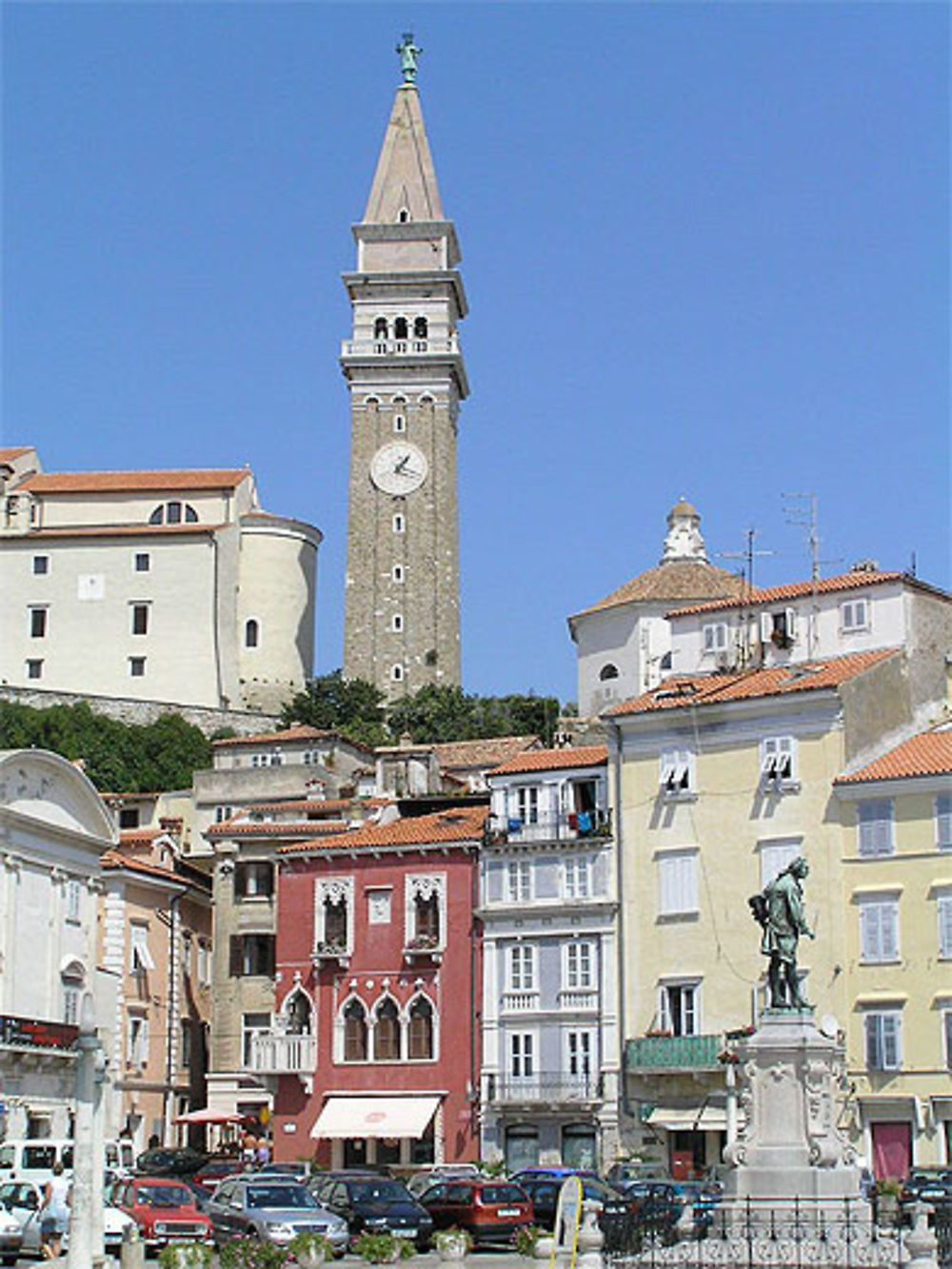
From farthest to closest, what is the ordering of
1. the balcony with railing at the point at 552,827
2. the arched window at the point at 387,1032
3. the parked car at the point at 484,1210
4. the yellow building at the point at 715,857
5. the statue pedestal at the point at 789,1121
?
1. the arched window at the point at 387,1032
2. the balcony with railing at the point at 552,827
3. the yellow building at the point at 715,857
4. the parked car at the point at 484,1210
5. the statue pedestal at the point at 789,1121

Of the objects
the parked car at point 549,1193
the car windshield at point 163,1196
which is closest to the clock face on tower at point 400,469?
the parked car at point 549,1193

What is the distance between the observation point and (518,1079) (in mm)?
57062

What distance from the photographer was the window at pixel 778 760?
55.3 metres

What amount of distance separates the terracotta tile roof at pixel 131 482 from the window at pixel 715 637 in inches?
2439

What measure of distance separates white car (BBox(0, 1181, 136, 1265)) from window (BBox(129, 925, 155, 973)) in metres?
27.3

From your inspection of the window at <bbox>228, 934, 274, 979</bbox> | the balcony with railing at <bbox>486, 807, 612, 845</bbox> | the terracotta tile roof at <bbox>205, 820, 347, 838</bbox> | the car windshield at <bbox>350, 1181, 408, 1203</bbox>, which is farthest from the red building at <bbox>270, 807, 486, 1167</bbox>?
the car windshield at <bbox>350, 1181, 408, 1203</bbox>

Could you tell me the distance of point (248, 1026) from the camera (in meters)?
65.2

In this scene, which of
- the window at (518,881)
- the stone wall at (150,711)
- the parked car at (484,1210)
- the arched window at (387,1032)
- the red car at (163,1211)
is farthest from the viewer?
the stone wall at (150,711)

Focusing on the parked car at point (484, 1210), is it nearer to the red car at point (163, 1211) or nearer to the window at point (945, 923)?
the red car at point (163, 1211)

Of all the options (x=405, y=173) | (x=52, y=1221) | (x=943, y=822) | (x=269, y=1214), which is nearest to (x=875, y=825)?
(x=943, y=822)

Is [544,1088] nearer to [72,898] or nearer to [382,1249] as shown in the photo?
[72,898]

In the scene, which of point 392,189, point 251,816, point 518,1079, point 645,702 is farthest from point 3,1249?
point 392,189

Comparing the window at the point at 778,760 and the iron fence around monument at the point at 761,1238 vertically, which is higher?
the window at the point at 778,760

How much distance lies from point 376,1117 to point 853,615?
18906 millimetres
